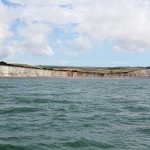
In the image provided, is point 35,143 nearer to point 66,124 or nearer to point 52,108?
point 66,124

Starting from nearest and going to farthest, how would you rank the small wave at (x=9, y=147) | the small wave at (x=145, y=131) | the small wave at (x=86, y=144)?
the small wave at (x=9, y=147) < the small wave at (x=86, y=144) < the small wave at (x=145, y=131)

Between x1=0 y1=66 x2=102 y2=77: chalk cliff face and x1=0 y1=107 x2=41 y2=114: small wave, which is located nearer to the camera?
x1=0 y1=107 x2=41 y2=114: small wave

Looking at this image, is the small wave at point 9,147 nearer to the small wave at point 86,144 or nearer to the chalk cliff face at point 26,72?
the small wave at point 86,144

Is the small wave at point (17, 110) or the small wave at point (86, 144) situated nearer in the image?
the small wave at point (86, 144)

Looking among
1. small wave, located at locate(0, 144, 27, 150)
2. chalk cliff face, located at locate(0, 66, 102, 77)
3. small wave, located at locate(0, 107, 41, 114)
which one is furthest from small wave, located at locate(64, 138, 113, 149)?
chalk cliff face, located at locate(0, 66, 102, 77)

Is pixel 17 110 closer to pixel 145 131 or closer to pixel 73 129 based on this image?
pixel 73 129

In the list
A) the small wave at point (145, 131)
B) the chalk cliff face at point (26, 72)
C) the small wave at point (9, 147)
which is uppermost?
the chalk cliff face at point (26, 72)

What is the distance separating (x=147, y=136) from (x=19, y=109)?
13702mm

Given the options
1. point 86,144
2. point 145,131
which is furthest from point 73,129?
point 145,131

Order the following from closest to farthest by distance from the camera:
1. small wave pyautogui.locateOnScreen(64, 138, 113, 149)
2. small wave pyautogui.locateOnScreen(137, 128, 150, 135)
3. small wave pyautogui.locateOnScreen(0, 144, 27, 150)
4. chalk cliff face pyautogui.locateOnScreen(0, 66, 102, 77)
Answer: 1. small wave pyautogui.locateOnScreen(0, 144, 27, 150)
2. small wave pyautogui.locateOnScreen(64, 138, 113, 149)
3. small wave pyautogui.locateOnScreen(137, 128, 150, 135)
4. chalk cliff face pyautogui.locateOnScreen(0, 66, 102, 77)

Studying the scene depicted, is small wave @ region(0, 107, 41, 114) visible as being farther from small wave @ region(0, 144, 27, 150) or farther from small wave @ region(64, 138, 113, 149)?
small wave @ region(64, 138, 113, 149)

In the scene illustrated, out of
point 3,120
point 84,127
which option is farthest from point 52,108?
point 84,127

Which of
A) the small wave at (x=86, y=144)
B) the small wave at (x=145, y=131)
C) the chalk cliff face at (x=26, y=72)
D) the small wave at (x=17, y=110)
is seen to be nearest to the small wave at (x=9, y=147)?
the small wave at (x=86, y=144)

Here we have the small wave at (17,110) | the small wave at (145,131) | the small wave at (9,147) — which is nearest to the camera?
the small wave at (9,147)
